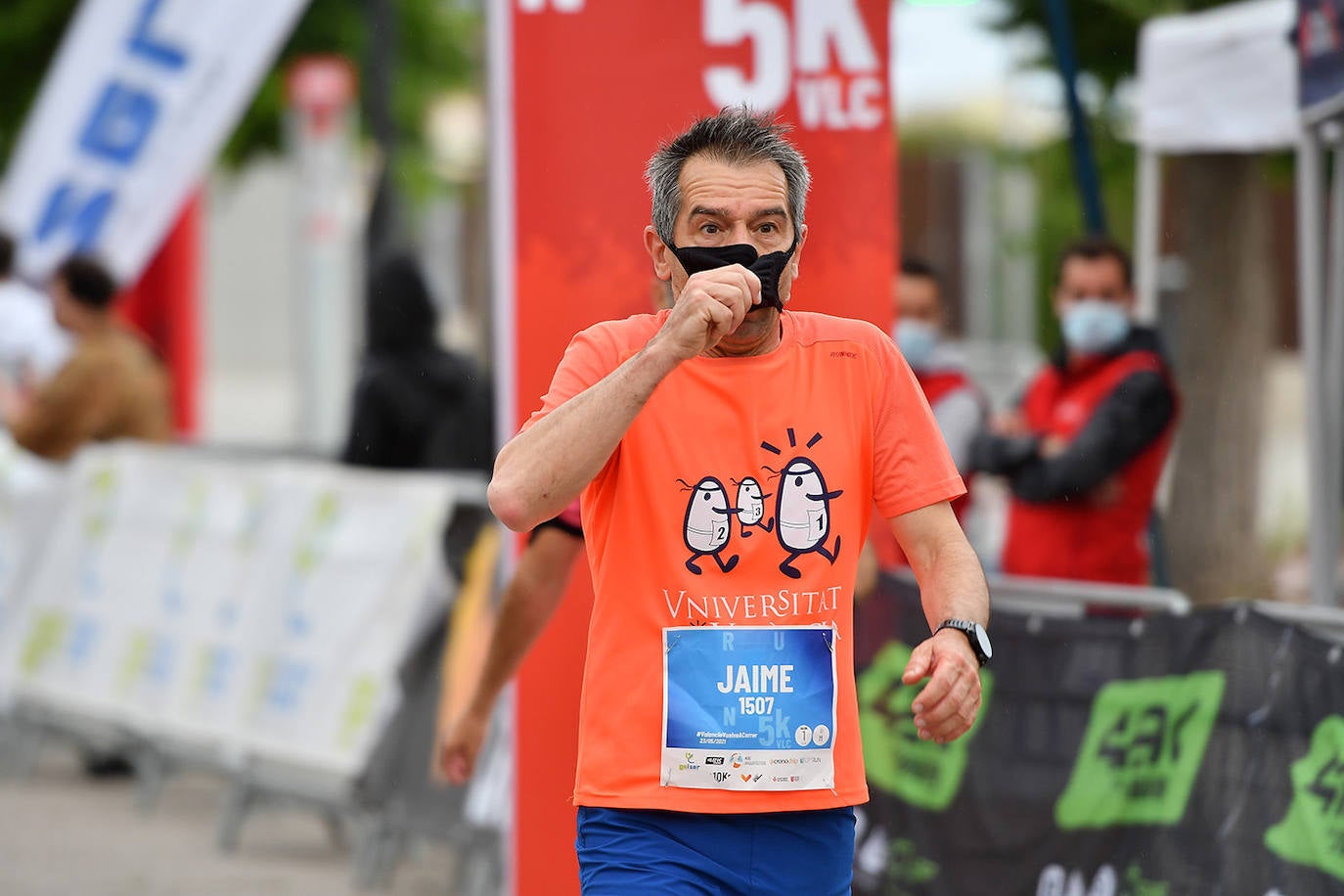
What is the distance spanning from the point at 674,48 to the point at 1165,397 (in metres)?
2.62

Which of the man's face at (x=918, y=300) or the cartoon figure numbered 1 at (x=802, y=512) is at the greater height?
the man's face at (x=918, y=300)

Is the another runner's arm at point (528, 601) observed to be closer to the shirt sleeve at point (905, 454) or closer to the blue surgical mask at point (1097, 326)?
the shirt sleeve at point (905, 454)

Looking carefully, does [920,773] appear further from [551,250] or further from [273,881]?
[273,881]

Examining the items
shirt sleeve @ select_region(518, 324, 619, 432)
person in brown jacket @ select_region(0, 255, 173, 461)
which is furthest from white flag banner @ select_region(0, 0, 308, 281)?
shirt sleeve @ select_region(518, 324, 619, 432)

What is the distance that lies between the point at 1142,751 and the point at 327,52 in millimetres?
15111

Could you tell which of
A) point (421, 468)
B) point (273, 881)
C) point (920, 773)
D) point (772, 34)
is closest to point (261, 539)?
point (421, 468)

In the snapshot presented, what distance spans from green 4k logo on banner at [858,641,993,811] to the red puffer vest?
3.95 ft

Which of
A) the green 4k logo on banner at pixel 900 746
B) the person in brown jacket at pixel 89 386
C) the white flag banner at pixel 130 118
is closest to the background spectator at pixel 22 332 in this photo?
the white flag banner at pixel 130 118

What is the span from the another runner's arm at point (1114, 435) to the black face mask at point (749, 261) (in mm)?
3929

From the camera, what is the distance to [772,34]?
5.15 metres

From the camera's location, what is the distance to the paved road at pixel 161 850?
25.3 ft

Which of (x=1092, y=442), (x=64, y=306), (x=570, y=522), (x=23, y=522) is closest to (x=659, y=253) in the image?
(x=570, y=522)

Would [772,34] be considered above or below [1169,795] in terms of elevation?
above

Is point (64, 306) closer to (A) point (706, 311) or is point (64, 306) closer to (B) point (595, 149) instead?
(B) point (595, 149)
